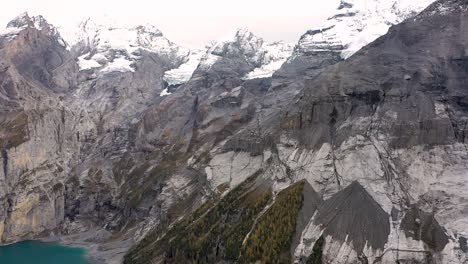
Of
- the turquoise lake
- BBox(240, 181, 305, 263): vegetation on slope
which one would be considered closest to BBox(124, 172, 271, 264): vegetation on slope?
BBox(240, 181, 305, 263): vegetation on slope

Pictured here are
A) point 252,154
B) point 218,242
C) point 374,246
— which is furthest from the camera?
point 252,154

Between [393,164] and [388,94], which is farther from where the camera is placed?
[388,94]

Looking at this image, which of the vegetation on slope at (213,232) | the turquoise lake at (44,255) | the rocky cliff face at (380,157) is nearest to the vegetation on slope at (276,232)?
the rocky cliff face at (380,157)

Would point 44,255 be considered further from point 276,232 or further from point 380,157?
point 380,157

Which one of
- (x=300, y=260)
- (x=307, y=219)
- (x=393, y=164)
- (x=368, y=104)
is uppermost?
(x=368, y=104)

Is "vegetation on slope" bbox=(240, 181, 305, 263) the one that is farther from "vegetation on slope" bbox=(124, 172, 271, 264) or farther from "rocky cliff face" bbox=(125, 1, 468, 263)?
"vegetation on slope" bbox=(124, 172, 271, 264)

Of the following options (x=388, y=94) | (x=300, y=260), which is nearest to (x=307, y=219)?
(x=300, y=260)

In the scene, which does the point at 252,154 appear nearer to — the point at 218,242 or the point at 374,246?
the point at 218,242
